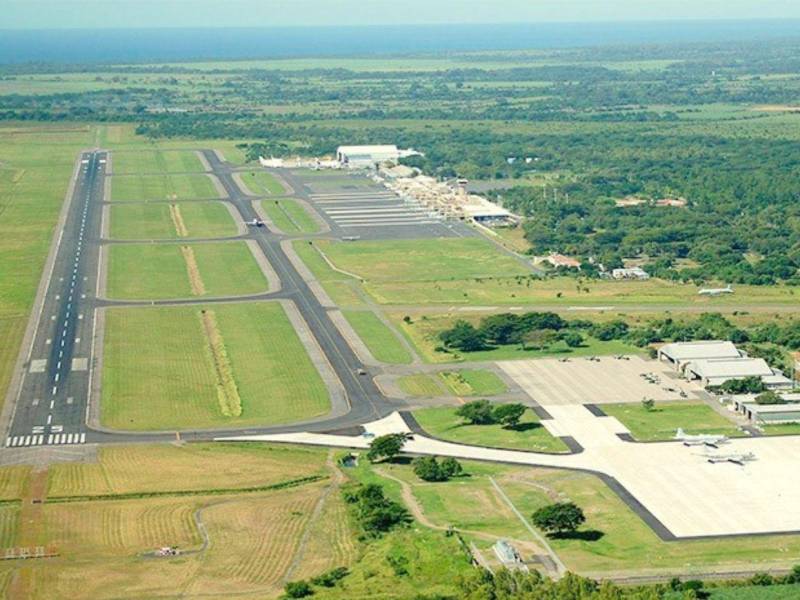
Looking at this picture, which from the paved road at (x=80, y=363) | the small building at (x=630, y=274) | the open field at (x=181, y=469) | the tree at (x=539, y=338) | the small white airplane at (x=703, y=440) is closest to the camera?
the open field at (x=181, y=469)

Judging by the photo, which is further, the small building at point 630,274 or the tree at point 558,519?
the small building at point 630,274

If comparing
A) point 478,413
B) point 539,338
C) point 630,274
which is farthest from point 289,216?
point 478,413

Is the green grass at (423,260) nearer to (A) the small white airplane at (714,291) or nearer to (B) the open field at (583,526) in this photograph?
(A) the small white airplane at (714,291)

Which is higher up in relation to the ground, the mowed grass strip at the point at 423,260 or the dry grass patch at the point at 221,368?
the dry grass patch at the point at 221,368

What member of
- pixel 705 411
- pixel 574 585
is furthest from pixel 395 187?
pixel 574 585

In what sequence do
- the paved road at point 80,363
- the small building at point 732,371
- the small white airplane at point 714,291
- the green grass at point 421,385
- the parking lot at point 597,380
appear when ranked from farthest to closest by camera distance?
the small white airplane at point 714,291, the small building at point 732,371, the green grass at point 421,385, the parking lot at point 597,380, the paved road at point 80,363

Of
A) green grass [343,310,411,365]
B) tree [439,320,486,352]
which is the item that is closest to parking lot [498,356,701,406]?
tree [439,320,486,352]

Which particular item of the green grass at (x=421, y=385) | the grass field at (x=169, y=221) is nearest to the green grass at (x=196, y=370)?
the green grass at (x=421, y=385)

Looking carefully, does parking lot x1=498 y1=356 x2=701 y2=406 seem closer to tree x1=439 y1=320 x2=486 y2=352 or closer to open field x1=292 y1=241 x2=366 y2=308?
tree x1=439 y1=320 x2=486 y2=352
